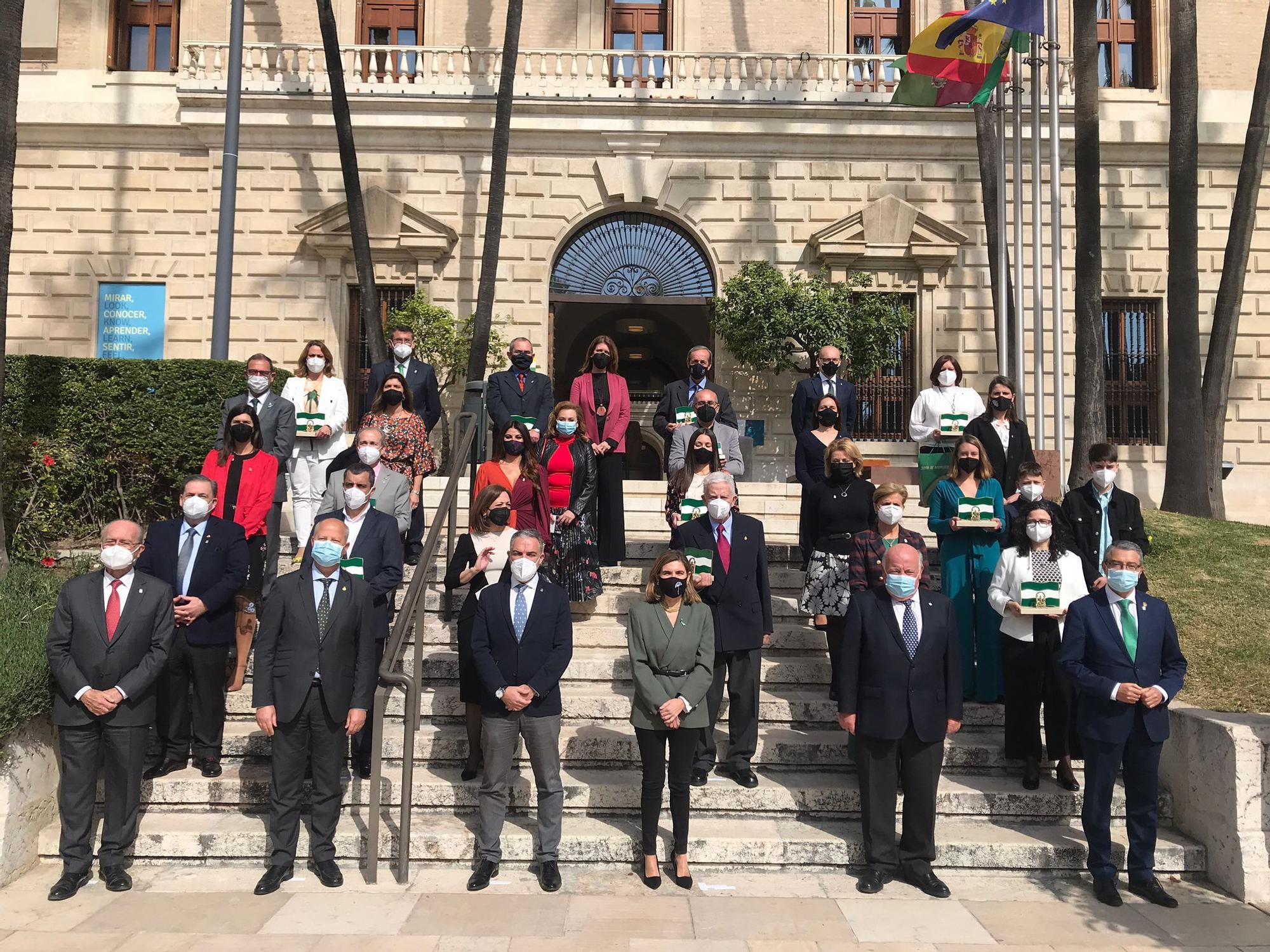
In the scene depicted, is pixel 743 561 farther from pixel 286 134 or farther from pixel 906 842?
pixel 286 134

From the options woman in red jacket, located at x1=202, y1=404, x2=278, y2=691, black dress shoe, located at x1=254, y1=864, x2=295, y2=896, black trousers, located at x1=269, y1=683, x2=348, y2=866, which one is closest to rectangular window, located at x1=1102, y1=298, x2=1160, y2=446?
woman in red jacket, located at x1=202, y1=404, x2=278, y2=691

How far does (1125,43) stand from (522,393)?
53.6ft

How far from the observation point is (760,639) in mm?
6840

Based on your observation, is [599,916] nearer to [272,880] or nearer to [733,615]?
[272,880]

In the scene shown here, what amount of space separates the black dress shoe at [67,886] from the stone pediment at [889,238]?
15337mm

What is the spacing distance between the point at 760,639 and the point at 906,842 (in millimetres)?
1544

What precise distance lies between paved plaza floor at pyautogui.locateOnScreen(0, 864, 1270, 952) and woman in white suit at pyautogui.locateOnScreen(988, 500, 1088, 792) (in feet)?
3.07

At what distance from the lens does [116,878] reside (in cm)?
575

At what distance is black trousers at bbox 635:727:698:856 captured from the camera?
19.3 feet

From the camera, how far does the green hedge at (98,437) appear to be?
10.0m

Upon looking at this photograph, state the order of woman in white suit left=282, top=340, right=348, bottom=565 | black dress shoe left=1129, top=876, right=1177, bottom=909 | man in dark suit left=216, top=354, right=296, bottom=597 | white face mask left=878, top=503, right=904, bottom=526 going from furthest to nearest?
1. woman in white suit left=282, top=340, right=348, bottom=565
2. man in dark suit left=216, top=354, right=296, bottom=597
3. white face mask left=878, top=503, right=904, bottom=526
4. black dress shoe left=1129, top=876, right=1177, bottom=909

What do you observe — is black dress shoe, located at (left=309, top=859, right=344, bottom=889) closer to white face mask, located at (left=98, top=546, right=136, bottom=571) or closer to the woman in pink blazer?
white face mask, located at (left=98, top=546, right=136, bottom=571)

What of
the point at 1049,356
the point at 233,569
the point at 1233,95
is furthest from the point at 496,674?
the point at 1233,95

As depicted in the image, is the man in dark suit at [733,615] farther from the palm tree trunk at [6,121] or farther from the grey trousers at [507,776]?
the palm tree trunk at [6,121]
